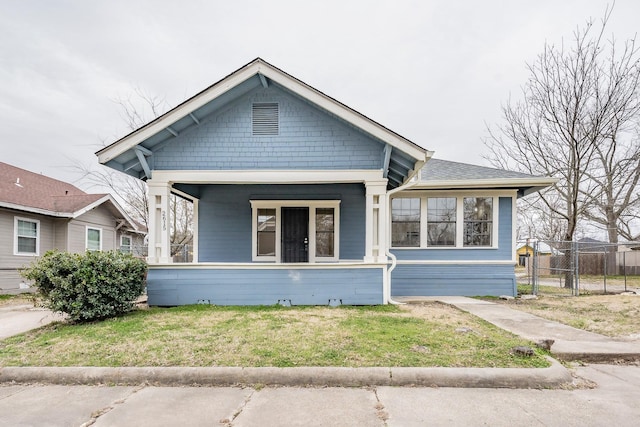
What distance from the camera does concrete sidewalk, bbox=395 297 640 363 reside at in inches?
173

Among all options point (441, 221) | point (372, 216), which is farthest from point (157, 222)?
Answer: point (441, 221)

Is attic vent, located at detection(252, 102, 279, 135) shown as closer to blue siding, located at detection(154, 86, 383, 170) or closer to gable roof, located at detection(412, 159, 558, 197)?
blue siding, located at detection(154, 86, 383, 170)

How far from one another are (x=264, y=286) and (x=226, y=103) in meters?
4.06

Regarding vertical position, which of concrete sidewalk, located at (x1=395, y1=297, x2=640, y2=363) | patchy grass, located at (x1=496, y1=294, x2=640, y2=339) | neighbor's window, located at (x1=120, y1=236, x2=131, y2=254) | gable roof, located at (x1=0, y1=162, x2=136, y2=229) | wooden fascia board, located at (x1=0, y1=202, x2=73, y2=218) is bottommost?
patchy grass, located at (x1=496, y1=294, x2=640, y2=339)

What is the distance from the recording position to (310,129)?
7754 millimetres

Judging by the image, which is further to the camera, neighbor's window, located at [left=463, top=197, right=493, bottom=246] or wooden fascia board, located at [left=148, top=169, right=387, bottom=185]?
neighbor's window, located at [left=463, top=197, right=493, bottom=246]

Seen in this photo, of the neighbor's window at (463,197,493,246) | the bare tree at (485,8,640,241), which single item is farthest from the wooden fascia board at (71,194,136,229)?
the bare tree at (485,8,640,241)

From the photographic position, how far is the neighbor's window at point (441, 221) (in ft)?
34.1

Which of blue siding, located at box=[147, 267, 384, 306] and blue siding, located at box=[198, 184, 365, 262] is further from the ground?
blue siding, located at box=[198, 184, 365, 262]

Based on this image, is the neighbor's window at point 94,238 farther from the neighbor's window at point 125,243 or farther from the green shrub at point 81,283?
the green shrub at point 81,283

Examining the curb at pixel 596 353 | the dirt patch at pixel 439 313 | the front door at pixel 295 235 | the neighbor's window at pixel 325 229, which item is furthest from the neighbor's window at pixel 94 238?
the curb at pixel 596 353

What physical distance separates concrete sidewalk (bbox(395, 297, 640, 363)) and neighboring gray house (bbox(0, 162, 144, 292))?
13.3 m

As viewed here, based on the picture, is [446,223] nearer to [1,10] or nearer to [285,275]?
[285,275]

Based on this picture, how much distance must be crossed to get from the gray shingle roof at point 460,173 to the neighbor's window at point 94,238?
14192mm
